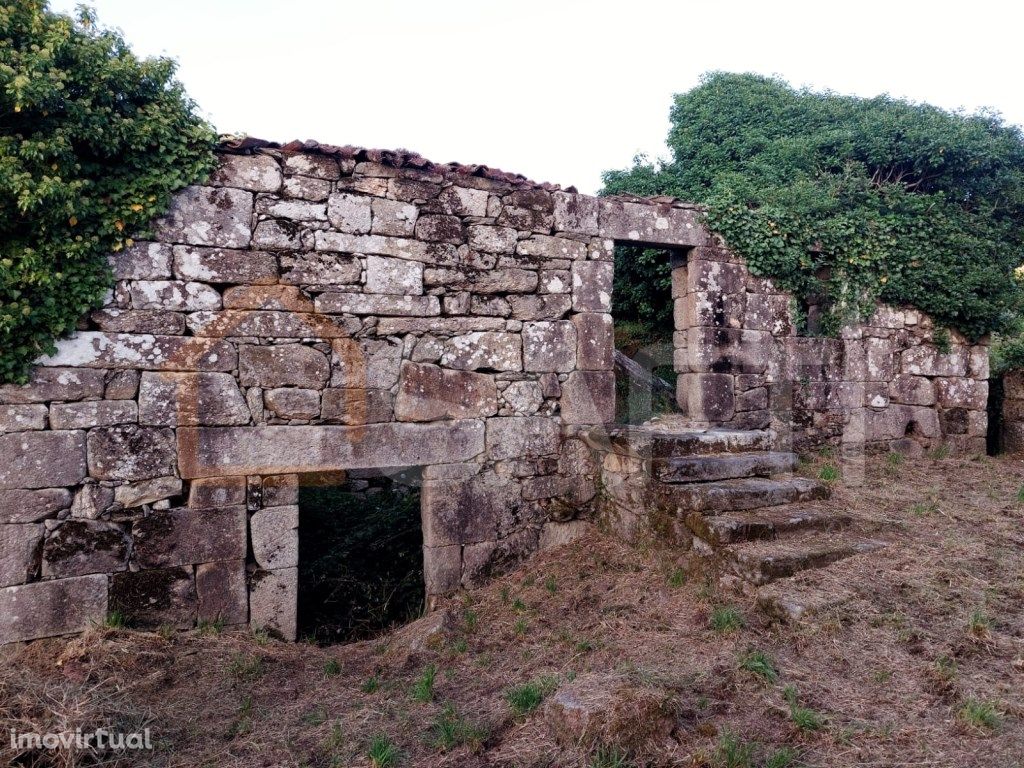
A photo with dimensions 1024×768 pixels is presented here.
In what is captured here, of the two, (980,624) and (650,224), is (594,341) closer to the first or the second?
(650,224)

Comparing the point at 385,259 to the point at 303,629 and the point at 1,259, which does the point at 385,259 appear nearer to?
the point at 1,259

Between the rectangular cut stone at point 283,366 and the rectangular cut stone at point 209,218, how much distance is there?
807 millimetres

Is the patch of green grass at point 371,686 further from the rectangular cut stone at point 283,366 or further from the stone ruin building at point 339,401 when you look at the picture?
the rectangular cut stone at point 283,366

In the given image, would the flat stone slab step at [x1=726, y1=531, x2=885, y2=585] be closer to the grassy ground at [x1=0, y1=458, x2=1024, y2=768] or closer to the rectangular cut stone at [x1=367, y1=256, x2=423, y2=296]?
the grassy ground at [x1=0, y1=458, x2=1024, y2=768]

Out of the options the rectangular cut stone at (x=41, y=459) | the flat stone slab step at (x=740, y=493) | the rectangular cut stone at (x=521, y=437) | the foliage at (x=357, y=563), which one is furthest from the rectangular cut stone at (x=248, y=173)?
the flat stone slab step at (x=740, y=493)

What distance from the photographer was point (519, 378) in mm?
5664

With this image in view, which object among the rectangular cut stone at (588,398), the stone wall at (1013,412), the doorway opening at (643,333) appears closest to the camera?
the rectangular cut stone at (588,398)

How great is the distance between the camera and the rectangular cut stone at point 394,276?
511cm

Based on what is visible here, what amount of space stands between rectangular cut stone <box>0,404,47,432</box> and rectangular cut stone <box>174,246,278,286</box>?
1.26 meters

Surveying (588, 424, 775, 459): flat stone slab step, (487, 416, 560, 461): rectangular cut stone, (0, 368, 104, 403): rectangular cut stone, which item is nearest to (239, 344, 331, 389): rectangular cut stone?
A: (0, 368, 104, 403): rectangular cut stone

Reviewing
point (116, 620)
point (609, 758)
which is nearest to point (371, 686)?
point (609, 758)

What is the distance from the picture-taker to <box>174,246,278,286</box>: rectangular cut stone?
4578 millimetres

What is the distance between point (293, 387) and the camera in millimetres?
4871
